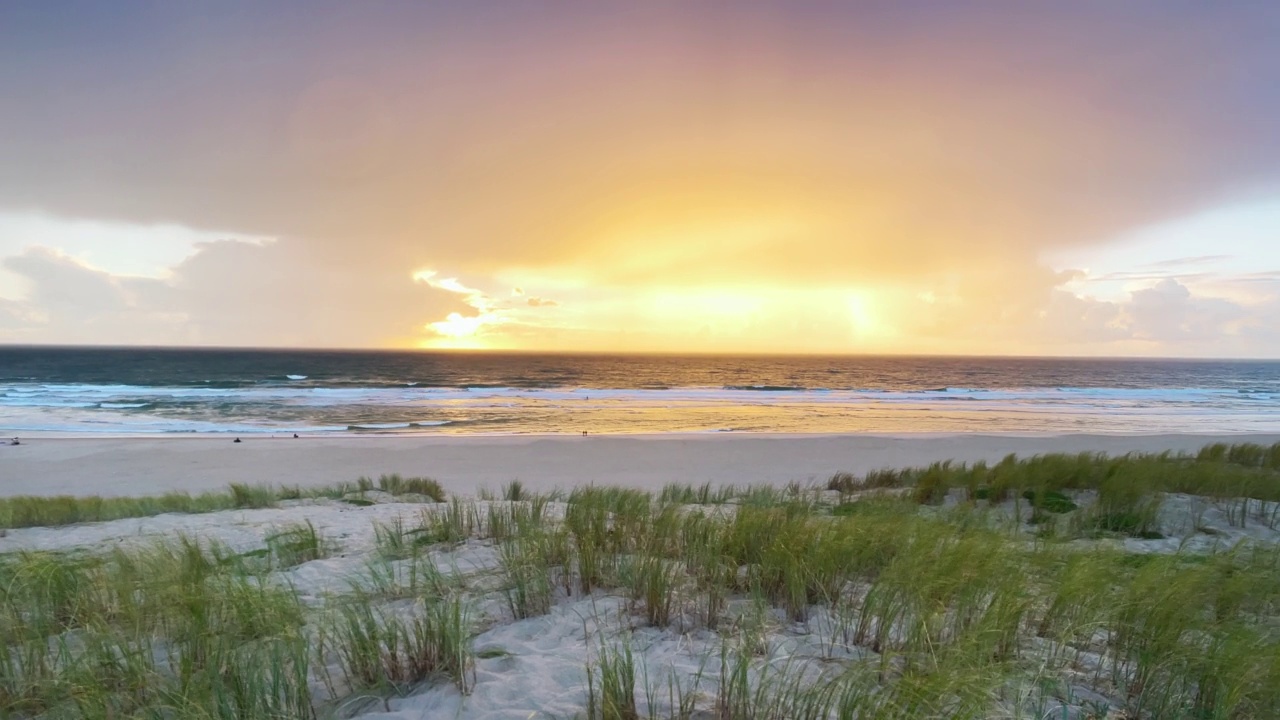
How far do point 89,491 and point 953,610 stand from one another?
59.2ft

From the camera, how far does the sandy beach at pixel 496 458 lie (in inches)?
591

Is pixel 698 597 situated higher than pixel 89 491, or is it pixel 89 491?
pixel 698 597

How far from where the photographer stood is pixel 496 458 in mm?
18406

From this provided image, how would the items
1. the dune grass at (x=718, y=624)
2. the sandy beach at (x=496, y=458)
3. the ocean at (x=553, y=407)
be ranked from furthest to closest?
the ocean at (x=553, y=407)
the sandy beach at (x=496, y=458)
the dune grass at (x=718, y=624)

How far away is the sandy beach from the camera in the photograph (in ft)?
49.2

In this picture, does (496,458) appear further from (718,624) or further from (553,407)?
(553,407)

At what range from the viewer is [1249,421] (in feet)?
98.8

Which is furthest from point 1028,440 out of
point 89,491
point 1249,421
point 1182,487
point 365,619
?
point 89,491

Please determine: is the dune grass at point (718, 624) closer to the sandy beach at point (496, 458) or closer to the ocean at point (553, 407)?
the sandy beach at point (496, 458)

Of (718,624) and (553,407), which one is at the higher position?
(718,624)

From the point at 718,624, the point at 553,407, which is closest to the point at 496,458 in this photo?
the point at 718,624

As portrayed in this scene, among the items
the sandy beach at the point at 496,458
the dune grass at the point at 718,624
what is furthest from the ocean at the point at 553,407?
the dune grass at the point at 718,624

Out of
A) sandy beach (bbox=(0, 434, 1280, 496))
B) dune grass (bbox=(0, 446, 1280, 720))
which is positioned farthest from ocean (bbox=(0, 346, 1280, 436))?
dune grass (bbox=(0, 446, 1280, 720))

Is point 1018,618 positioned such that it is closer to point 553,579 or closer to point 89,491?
point 553,579
